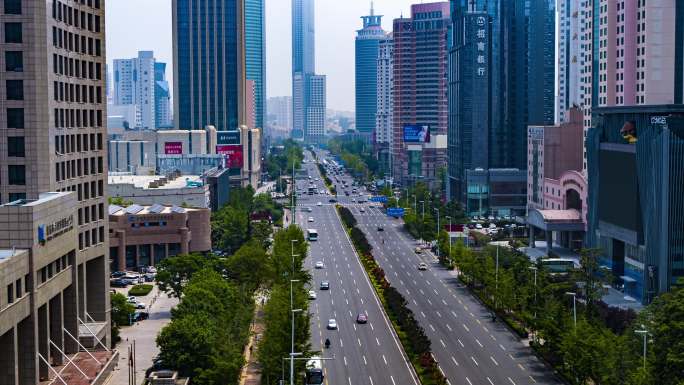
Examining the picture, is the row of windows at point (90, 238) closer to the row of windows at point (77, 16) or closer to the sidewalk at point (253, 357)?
the sidewalk at point (253, 357)

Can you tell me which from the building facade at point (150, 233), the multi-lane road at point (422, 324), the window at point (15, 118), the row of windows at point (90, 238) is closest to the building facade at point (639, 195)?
the multi-lane road at point (422, 324)


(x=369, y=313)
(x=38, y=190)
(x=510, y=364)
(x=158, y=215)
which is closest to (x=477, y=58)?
(x=158, y=215)

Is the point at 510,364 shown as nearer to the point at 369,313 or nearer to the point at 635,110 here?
the point at 369,313

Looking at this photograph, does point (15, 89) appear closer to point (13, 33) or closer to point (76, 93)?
point (13, 33)

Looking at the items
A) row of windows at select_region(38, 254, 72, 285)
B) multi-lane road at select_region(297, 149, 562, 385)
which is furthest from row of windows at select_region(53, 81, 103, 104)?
multi-lane road at select_region(297, 149, 562, 385)

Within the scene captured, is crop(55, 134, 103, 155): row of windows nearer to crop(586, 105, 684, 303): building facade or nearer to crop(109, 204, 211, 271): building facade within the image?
crop(109, 204, 211, 271): building facade
